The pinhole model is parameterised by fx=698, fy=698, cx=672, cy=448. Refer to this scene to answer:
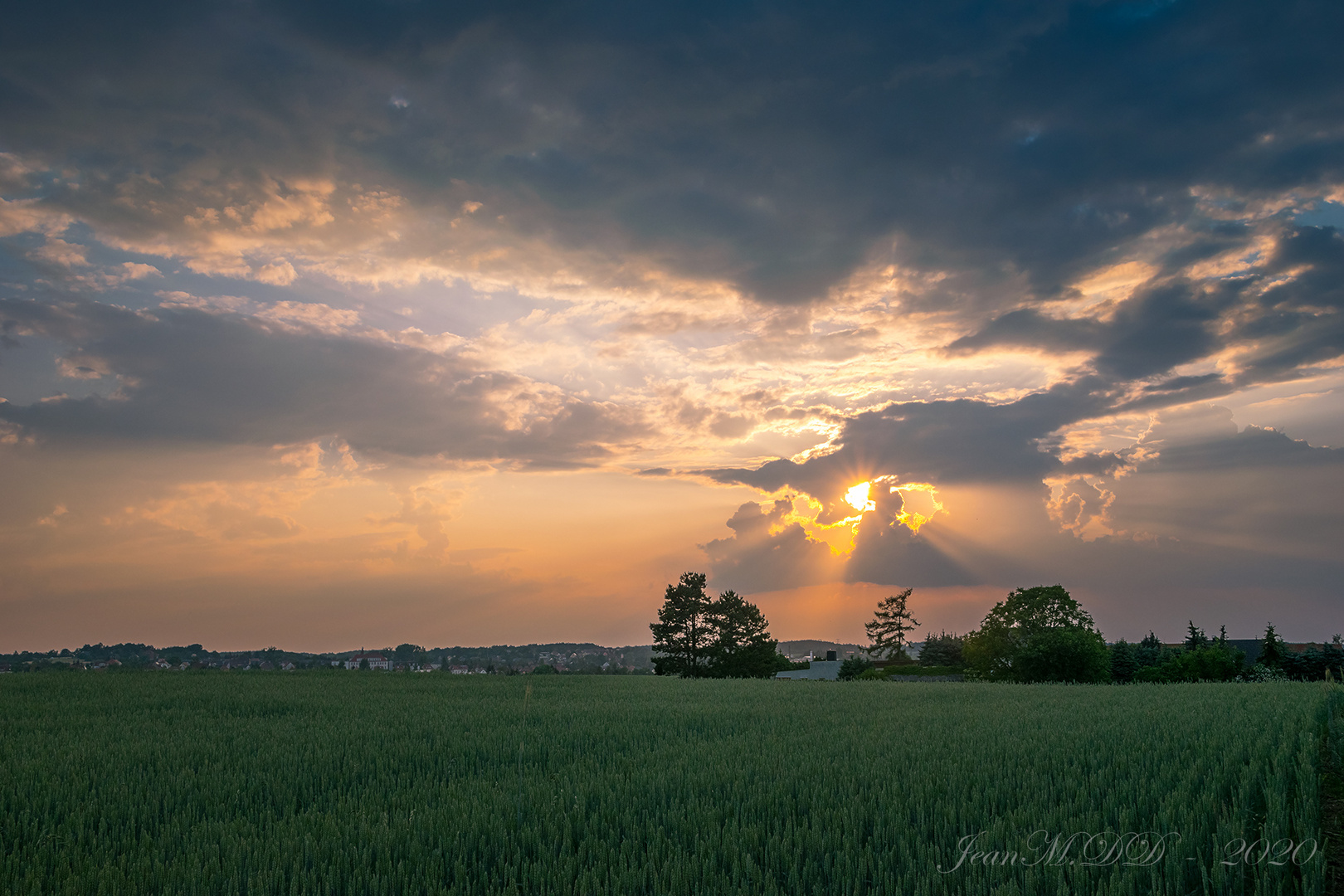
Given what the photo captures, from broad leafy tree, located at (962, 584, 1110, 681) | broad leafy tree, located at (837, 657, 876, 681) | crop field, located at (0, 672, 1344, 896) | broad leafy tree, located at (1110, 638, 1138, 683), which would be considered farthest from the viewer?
broad leafy tree, located at (837, 657, 876, 681)

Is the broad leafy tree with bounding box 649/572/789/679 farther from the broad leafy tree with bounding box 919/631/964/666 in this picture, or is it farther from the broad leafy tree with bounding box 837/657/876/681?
the broad leafy tree with bounding box 919/631/964/666

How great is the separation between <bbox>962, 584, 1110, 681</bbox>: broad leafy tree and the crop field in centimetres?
3382

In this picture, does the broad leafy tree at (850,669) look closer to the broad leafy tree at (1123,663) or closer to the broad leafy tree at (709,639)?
the broad leafy tree at (709,639)

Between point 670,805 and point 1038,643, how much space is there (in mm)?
50090

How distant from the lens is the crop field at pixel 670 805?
18.5 feet

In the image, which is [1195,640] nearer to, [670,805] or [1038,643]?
[1038,643]

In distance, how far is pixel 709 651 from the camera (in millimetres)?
64438

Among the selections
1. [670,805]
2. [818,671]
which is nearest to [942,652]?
[818,671]

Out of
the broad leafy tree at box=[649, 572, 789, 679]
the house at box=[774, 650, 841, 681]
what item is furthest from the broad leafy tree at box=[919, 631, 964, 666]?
the broad leafy tree at box=[649, 572, 789, 679]

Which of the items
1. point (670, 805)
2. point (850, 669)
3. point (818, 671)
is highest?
point (670, 805)

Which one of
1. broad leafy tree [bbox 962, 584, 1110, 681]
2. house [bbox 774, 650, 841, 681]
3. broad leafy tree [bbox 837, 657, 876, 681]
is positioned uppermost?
broad leafy tree [bbox 962, 584, 1110, 681]

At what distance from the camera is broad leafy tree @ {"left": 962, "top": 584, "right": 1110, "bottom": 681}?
48.4 metres

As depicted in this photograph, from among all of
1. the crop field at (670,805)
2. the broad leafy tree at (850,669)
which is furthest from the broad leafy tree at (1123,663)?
the crop field at (670,805)

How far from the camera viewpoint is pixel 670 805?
8.27m
